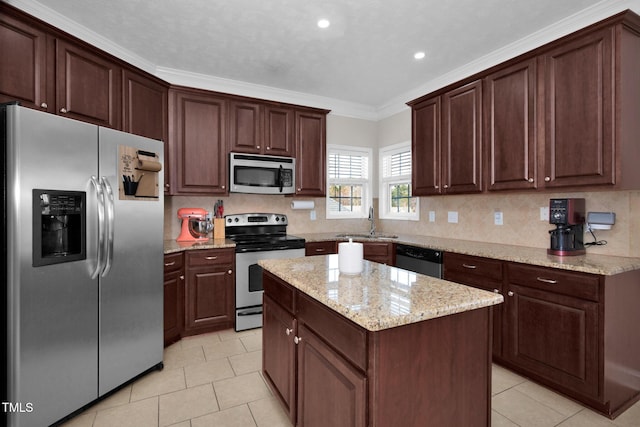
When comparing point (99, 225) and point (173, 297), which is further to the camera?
Answer: point (173, 297)

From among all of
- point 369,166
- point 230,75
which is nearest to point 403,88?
point 369,166

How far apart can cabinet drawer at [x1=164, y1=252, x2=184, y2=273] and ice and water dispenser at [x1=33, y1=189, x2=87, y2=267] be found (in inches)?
33.8

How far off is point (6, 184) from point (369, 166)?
153 inches

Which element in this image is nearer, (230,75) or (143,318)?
(143,318)

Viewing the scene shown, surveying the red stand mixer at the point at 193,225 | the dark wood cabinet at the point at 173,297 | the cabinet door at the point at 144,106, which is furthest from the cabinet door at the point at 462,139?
the cabinet door at the point at 144,106

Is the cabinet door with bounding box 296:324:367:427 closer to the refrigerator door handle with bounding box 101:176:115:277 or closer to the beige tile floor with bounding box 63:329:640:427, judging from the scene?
the beige tile floor with bounding box 63:329:640:427

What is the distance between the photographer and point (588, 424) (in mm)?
1854

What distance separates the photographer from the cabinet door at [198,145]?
329 centimetres

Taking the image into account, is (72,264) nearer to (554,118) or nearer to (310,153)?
(310,153)

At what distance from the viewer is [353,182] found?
15.2ft

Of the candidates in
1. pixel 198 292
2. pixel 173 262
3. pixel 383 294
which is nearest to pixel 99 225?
pixel 173 262

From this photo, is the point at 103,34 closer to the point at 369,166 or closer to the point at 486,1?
the point at 486,1

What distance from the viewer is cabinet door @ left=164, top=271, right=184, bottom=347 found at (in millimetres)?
2803

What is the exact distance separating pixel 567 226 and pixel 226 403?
2.68m
